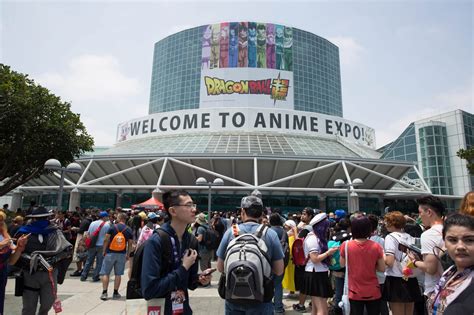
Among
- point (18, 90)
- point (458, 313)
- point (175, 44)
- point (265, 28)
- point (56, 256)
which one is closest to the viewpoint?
point (458, 313)

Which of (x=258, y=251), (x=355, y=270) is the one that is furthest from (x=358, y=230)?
(x=258, y=251)

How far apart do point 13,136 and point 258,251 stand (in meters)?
22.1

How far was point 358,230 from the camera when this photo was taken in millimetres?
4027

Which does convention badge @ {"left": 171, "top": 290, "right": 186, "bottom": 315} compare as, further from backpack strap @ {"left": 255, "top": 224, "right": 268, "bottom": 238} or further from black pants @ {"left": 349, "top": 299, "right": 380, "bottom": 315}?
black pants @ {"left": 349, "top": 299, "right": 380, "bottom": 315}

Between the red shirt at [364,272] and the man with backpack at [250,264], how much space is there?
1447 mm

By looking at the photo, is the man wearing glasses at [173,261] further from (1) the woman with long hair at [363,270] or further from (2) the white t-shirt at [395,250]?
(2) the white t-shirt at [395,250]

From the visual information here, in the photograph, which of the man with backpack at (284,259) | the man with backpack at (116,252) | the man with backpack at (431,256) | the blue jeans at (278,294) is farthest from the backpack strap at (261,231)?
the man with backpack at (116,252)

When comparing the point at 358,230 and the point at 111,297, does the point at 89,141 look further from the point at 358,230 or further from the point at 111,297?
the point at 358,230

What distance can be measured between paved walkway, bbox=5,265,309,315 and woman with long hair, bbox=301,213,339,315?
1713mm

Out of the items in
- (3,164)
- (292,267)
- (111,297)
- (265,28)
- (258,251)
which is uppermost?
(265,28)

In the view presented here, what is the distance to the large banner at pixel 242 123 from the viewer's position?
110 feet

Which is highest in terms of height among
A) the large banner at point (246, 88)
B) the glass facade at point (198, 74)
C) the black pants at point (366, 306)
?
→ the glass facade at point (198, 74)

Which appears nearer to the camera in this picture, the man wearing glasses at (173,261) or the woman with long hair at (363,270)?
the man wearing glasses at (173,261)

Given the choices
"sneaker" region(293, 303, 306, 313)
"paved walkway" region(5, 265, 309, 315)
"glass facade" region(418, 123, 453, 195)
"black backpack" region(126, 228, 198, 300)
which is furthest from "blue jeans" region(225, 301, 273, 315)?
"glass facade" region(418, 123, 453, 195)
